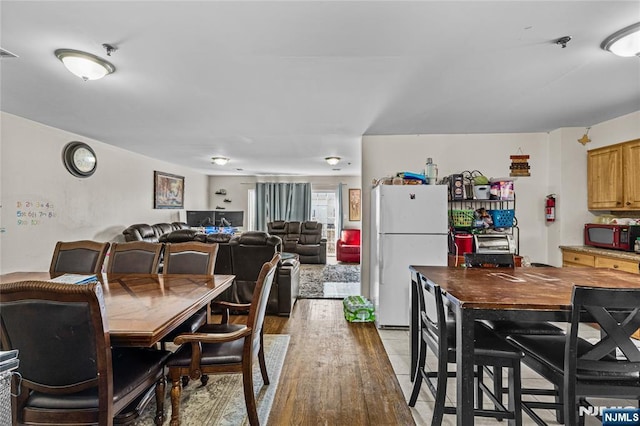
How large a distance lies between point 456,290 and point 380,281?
1.80 meters

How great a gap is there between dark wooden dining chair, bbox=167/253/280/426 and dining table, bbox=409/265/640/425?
1.08 metres

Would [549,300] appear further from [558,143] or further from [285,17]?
[558,143]

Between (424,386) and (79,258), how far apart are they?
10.2 ft

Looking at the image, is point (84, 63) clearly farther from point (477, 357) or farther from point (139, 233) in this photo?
point (139, 233)

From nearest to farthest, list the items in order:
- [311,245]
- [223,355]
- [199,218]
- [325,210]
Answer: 1. [223,355]
2. [199,218]
3. [311,245]
4. [325,210]

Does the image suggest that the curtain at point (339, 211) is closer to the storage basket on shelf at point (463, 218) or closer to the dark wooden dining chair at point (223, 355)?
the storage basket on shelf at point (463, 218)

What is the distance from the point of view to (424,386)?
2254mm

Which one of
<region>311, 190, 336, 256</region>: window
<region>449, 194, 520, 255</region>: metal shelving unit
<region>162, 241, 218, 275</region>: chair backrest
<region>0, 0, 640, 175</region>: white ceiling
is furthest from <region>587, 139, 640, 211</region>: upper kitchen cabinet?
<region>311, 190, 336, 256</region>: window

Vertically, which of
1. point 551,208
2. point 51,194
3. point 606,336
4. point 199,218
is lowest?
point 606,336

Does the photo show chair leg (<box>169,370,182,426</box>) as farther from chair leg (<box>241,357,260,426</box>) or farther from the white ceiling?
the white ceiling

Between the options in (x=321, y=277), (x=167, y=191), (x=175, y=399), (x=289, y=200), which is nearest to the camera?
(x=175, y=399)

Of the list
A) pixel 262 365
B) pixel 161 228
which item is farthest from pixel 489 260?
pixel 161 228

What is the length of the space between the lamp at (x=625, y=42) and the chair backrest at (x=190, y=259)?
124 inches

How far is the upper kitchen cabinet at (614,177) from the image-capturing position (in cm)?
307
